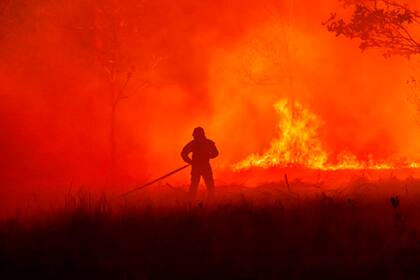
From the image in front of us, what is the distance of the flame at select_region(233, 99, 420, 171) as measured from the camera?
21031 millimetres

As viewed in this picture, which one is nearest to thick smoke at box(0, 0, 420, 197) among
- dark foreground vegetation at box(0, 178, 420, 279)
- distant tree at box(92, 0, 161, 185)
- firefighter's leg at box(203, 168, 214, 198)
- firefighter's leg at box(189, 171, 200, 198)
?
distant tree at box(92, 0, 161, 185)

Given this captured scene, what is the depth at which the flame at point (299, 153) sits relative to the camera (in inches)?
828

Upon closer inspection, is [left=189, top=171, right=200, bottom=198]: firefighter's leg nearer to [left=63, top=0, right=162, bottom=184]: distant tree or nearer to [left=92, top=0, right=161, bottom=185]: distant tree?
[left=63, top=0, right=162, bottom=184]: distant tree

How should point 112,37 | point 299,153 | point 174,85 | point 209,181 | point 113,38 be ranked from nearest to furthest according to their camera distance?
point 209,181
point 299,153
point 113,38
point 112,37
point 174,85

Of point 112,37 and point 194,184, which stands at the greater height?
point 112,37

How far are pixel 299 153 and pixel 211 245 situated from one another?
→ 14959mm

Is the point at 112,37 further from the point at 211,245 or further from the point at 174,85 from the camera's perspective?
the point at 211,245

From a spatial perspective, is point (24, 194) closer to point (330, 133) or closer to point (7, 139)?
point (7, 139)

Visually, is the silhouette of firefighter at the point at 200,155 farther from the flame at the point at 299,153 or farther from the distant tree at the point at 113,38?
the distant tree at the point at 113,38

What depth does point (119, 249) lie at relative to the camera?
22.8ft

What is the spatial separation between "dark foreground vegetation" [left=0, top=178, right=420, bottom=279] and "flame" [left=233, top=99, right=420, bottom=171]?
12190 millimetres

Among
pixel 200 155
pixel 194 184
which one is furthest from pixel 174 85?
pixel 194 184

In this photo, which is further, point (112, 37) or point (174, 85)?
point (174, 85)

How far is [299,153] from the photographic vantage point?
21.6 meters
